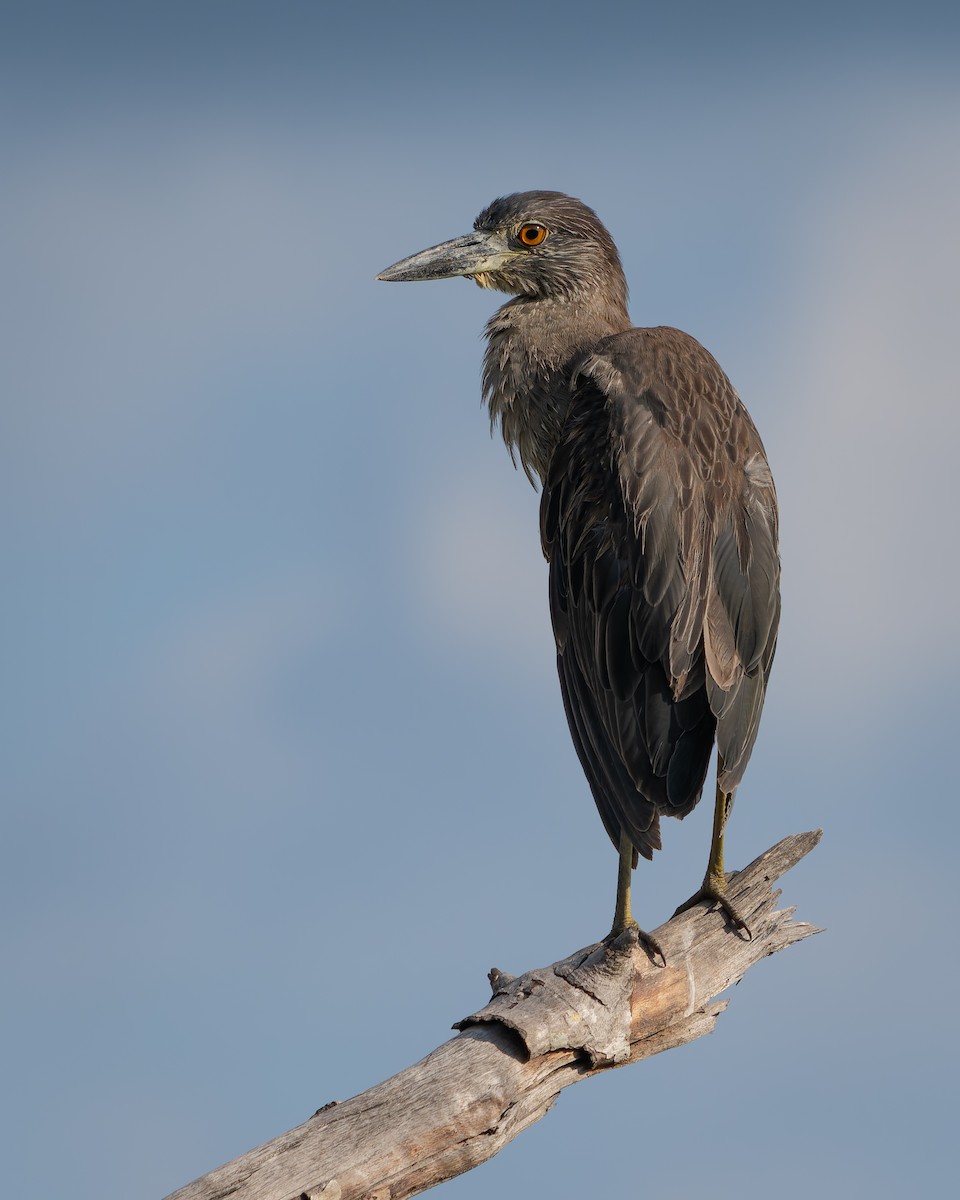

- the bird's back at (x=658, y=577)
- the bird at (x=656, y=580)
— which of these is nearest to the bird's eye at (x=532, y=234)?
the bird at (x=656, y=580)

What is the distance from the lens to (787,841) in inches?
253

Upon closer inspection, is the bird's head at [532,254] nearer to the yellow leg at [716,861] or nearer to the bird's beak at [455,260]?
the bird's beak at [455,260]

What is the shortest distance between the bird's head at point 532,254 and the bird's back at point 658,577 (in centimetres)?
110

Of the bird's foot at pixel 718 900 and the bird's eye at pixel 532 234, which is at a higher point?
the bird's eye at pixel 532 234

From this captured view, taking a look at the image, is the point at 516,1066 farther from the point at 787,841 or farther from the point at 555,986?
the point at 787,841

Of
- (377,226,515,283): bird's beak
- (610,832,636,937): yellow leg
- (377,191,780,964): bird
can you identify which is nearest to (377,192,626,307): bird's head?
(377,226,515,283): bird's beak

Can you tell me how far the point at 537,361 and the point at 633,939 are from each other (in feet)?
9.83

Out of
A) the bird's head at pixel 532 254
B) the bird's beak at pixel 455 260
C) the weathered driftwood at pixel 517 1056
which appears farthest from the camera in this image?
the bird's beak at pixel 455 260

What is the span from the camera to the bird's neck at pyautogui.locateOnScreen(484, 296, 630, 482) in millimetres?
6988

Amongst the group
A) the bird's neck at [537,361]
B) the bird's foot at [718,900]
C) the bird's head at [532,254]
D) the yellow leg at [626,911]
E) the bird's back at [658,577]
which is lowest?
the bird's foot at [718,900]

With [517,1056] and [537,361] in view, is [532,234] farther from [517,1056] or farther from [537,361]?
[517,1056]

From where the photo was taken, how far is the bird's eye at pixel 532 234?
7516 mm

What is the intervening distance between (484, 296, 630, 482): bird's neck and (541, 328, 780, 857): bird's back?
20.3 inches

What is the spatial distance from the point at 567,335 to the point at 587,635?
6.44 ft
